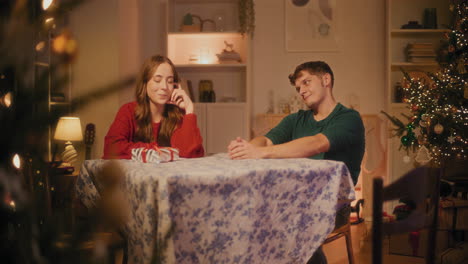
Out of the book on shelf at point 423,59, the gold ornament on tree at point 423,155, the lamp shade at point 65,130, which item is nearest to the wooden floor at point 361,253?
the gold ornament on tree at point 423,155

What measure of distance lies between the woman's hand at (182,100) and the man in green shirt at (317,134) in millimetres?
379

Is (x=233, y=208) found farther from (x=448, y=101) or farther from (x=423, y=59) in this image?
(x=423, y=59)

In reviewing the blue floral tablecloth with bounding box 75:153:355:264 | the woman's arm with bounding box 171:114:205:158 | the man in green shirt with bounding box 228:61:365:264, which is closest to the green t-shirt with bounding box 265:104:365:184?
the man in green shirt with bounding box 228:61:365:264

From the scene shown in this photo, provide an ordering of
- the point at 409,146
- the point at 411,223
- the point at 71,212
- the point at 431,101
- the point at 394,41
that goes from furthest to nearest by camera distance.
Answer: the point at 394,41
the point at 409,146
the point at 431,101
the point at 411,223
the point at 71,212

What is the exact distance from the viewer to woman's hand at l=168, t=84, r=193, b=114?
7.64ft

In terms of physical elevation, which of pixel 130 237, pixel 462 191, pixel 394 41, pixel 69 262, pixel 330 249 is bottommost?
pixel 330 249

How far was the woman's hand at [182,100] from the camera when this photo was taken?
2328mm

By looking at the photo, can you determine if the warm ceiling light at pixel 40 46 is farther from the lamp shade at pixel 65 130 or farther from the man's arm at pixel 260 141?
the man's arm at pixel 260 141

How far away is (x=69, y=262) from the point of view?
1.03ft

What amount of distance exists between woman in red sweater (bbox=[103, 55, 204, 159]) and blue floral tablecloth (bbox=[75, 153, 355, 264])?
1.44 ft

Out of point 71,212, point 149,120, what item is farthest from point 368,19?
point 71,212

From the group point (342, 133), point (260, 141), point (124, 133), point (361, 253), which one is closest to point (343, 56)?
point (361, 253)

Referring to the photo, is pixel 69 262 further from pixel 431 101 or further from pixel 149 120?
pixel 431 101

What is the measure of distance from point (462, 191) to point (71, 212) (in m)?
3.78
